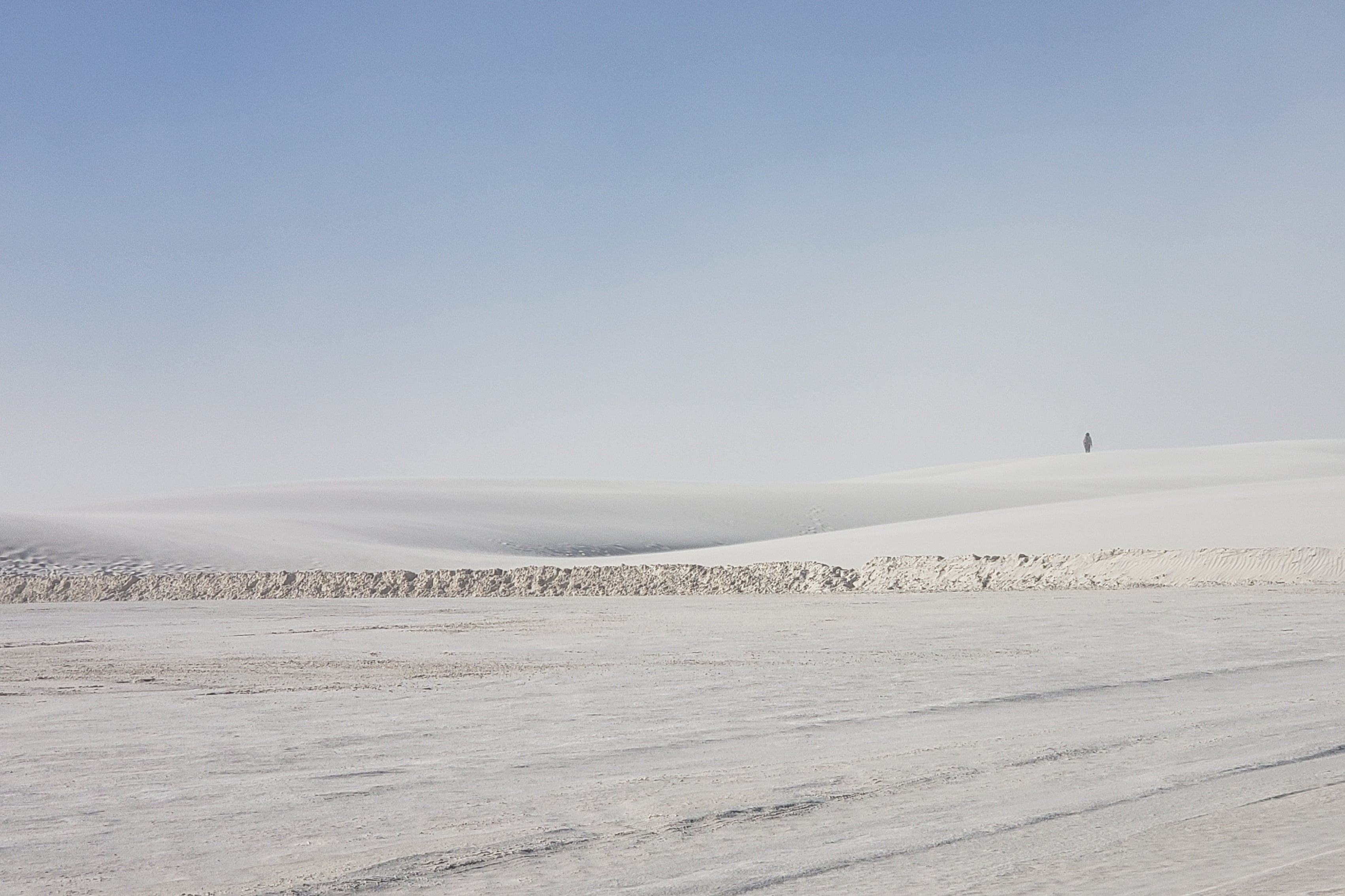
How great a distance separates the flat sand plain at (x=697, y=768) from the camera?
174 inches

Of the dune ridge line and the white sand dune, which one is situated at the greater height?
the white sand dune

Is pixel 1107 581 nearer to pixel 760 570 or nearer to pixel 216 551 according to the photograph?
pixel 760 570

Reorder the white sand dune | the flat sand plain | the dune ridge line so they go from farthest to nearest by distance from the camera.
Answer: the white sand dune → the dune ridge line → the flat sand plain

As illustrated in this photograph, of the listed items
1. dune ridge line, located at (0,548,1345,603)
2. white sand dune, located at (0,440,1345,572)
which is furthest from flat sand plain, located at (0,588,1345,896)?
white sand dune, located at (0,440,1345,572)

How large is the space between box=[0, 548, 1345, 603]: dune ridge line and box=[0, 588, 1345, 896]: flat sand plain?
331 inches

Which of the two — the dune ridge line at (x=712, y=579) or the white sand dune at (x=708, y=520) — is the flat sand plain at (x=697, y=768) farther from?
the white sand dune at (x=708, y=520)

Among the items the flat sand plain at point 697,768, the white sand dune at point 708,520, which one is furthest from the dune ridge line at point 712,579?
the flat sand plain at point 697,768

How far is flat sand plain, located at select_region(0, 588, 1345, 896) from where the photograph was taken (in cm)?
443

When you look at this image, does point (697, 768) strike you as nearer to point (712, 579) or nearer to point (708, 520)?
point (712, 579)

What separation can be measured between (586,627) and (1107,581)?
385 inches

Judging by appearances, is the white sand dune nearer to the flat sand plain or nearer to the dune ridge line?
the dune ridge line

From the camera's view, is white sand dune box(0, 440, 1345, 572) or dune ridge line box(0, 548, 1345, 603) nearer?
dune ridge line box(0, 548, 1345, 603)

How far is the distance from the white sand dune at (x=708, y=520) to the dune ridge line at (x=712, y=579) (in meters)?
1.71

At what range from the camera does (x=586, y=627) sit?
50.8 ft
